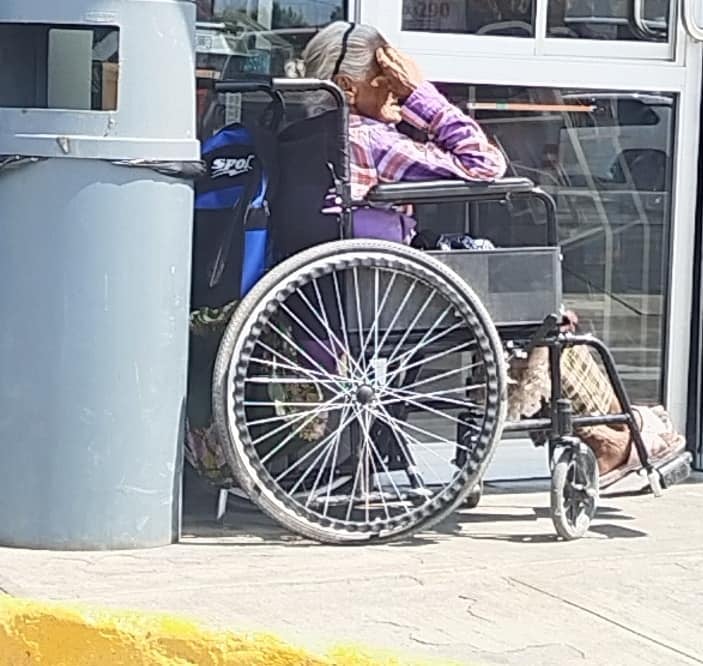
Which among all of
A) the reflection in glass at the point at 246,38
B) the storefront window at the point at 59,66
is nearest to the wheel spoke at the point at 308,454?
the storefront window at the point at 59,66

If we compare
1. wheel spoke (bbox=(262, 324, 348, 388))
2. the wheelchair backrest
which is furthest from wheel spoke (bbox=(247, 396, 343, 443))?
the wheelchair backrest

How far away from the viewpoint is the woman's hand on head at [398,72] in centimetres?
565

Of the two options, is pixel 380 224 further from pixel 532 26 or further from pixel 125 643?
pixel 125 643

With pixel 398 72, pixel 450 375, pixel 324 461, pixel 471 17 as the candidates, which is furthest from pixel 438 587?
pixel 471 17

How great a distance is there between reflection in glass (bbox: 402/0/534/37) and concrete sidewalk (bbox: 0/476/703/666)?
2.06 meters

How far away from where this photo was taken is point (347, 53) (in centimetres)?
569

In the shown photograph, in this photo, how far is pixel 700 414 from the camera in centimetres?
701

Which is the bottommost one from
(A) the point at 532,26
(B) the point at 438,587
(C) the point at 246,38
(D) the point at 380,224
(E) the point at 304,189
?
(B) the point at 438,587

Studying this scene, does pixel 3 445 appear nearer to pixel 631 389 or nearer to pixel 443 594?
pixel 443 594

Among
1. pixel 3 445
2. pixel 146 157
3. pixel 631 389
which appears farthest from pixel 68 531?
pixel 631 389

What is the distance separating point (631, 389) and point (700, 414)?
32 centimetres

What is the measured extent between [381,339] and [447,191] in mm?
546

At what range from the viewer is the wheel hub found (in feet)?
17.7

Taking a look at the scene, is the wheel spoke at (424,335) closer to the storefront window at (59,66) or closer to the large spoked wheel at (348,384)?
the large spoked wheel at (348,384)
